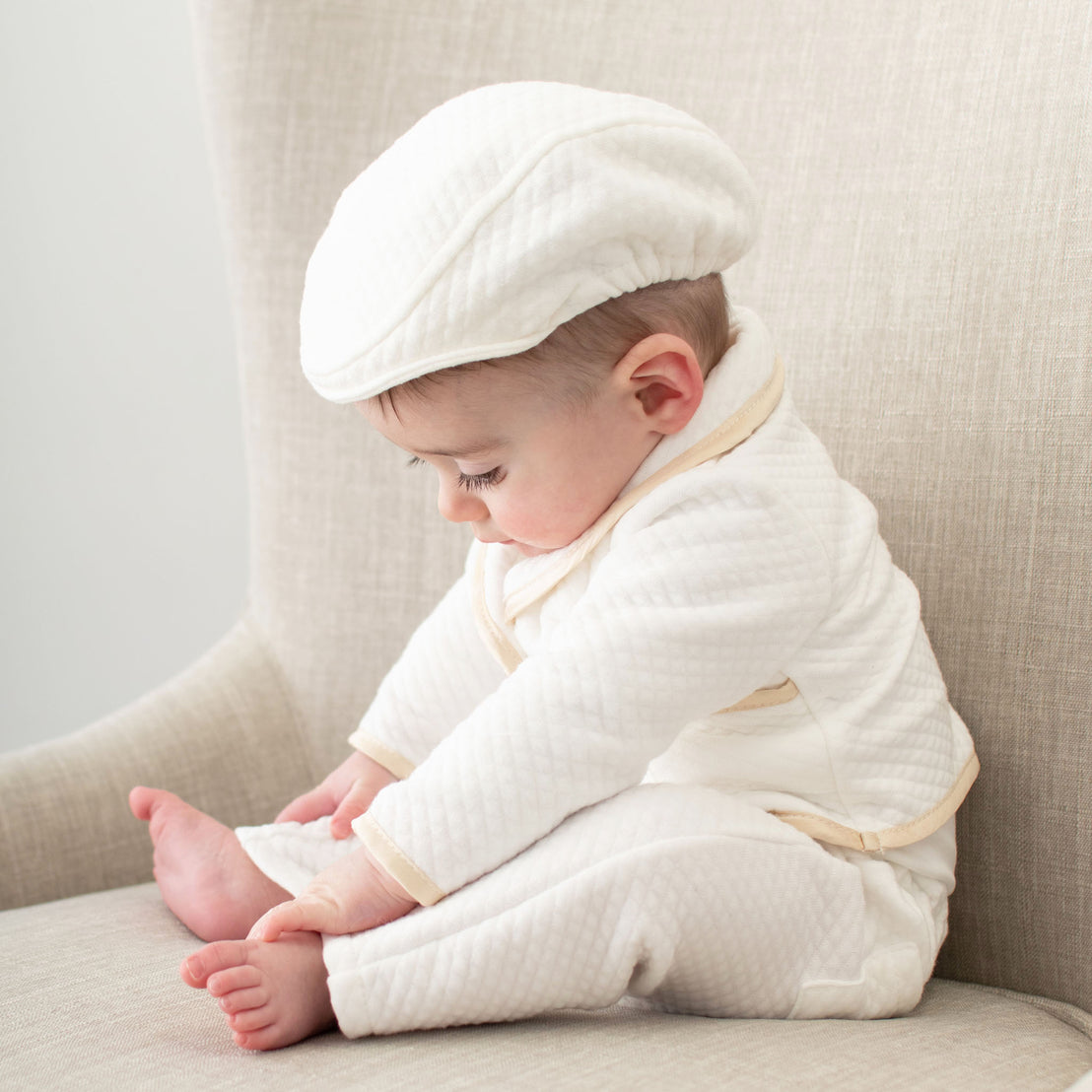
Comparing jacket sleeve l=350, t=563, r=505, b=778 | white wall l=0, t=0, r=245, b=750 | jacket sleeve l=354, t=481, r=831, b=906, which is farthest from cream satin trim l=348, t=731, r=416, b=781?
white wall l=0, t=0, r=245, b=750

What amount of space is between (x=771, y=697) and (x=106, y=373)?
135cm

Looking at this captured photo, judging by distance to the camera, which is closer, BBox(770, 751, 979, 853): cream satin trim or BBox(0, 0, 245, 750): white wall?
BBox(770, 751, 979, 853): cream satin trim

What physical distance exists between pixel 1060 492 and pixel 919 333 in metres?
0.15

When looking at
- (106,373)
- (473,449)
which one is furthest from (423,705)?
(106,373)

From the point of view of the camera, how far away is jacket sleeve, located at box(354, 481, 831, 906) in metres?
0.69

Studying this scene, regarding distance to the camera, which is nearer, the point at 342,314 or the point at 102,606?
the point at 342,314

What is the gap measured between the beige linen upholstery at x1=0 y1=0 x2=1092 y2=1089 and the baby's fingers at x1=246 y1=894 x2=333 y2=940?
2.4 inches

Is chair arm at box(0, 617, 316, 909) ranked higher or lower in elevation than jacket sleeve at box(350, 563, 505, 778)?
lower

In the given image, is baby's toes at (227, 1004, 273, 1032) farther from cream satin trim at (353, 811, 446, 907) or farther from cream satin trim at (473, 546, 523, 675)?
cream satin trim at (473, 546, 523, 675)

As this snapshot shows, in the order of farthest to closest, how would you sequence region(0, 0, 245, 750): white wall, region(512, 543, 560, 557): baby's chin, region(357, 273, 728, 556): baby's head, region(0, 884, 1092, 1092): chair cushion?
region(0, 0, 245, 750): white wall, region(512, 543, 560, 557): baby's chin, region(357, 273, 728, 556): baby's head, region(0, 884, 1092, 1092): chair cushion

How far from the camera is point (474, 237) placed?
26.1 inches

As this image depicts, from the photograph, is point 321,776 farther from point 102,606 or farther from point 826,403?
point 102,606

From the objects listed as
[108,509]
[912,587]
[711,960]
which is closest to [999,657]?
[912,587]

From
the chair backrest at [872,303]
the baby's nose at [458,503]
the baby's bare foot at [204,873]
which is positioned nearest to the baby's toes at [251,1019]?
the baby's bare foot at [204,873]
